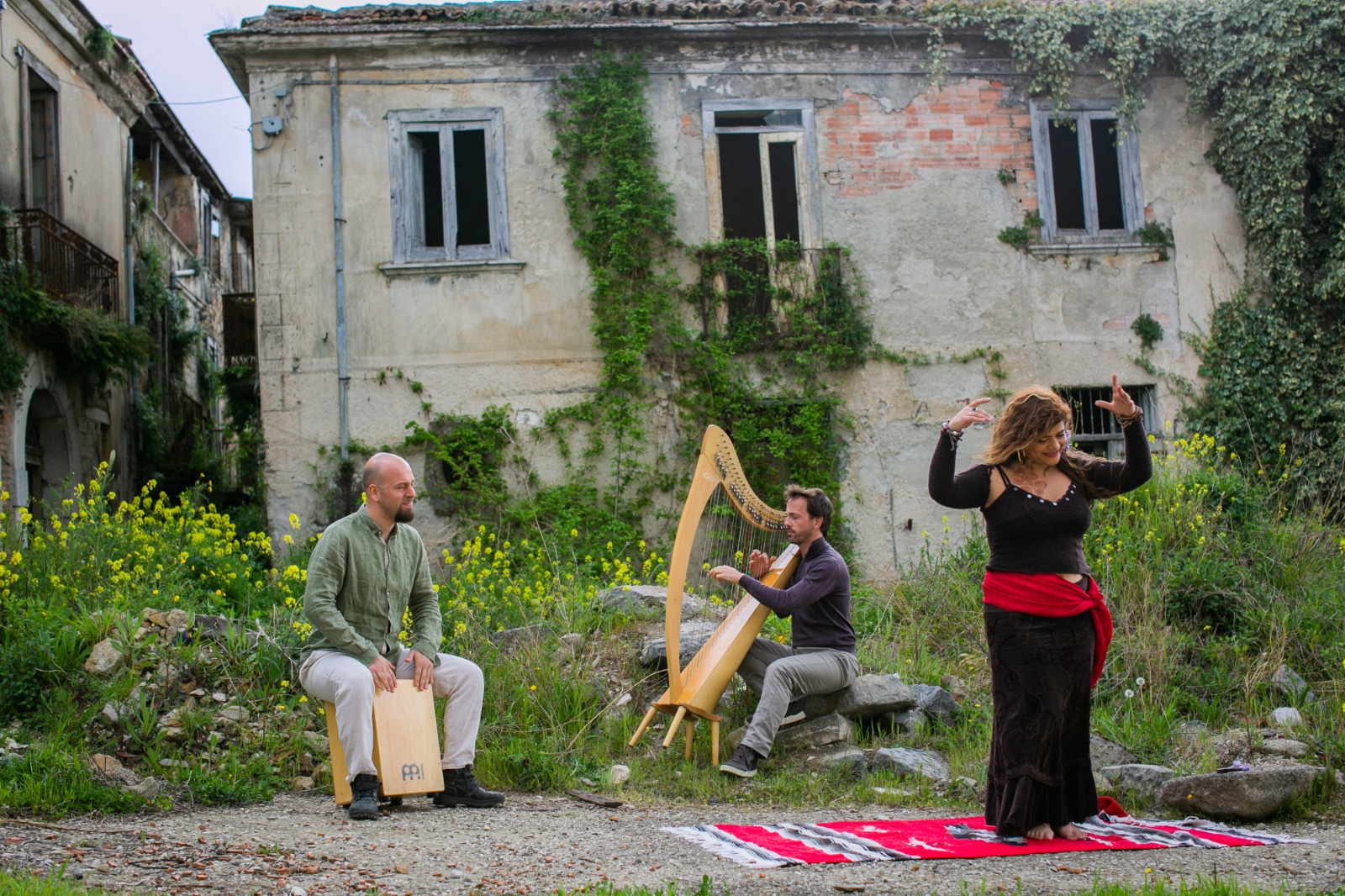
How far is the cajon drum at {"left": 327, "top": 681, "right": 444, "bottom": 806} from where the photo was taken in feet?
18.3

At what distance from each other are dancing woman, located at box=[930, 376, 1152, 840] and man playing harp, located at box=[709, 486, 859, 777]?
5.74ft

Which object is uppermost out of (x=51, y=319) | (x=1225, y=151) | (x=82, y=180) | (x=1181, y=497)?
(x=82, y=180)

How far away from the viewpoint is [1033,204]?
1296 cm

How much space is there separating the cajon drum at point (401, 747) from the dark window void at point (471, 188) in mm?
7803

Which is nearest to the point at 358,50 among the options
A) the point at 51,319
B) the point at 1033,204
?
the point at 51,319

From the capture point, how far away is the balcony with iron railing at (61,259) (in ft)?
42.7

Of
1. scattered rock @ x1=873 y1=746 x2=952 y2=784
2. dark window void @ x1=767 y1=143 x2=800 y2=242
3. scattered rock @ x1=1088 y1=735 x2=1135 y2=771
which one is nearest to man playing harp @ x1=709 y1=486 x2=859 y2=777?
scattered rock @ x1=873 y1=746 x2=952 y2=784

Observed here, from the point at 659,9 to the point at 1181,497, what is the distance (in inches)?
276

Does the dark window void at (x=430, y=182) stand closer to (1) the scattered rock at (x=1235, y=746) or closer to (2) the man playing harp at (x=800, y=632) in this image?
(2) the man playing harp at (x=800, y=632)

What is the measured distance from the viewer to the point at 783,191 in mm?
12969

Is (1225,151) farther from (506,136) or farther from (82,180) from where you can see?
(82,180)

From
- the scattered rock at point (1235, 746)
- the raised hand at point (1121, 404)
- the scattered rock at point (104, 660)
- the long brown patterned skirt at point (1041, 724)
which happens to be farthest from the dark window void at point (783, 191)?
the long brown patterned skirt at point (1041, 724)

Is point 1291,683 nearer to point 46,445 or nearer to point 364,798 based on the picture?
point 364,798

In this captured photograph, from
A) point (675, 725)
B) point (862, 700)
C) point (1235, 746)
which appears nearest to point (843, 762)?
point (862, 700)
